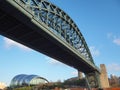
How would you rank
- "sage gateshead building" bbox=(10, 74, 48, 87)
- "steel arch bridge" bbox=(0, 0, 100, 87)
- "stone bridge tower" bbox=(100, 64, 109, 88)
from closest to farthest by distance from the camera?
"steel arch bridge" bbox=(0, 0, 100, 87), "stone bridge tower" bbox=(100, 64, 109, 88), "sage gateshead building" bbox=(10, 74, 48, 87)

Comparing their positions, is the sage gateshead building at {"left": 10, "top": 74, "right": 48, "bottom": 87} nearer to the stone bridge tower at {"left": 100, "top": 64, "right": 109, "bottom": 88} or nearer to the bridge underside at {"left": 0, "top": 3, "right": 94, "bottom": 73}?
the stone bridge tower at {"left": 100, "top": 64, "right": 109, "bottom": 88}

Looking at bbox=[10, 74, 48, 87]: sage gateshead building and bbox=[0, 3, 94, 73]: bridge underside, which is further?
bbox=[10, 74, 48, 87]: sage gateshead building

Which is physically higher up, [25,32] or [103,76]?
[25,32]

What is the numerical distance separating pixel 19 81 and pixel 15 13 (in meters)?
110

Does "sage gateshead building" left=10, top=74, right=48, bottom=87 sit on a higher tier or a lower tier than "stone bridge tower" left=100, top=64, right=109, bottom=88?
higher

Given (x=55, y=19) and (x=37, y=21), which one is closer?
(x=37, y=21)

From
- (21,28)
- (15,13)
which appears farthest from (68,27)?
(15,13)

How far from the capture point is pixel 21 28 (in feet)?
89.9

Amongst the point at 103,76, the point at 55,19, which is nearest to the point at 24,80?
the point at 103,76

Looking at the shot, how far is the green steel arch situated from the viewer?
27648 mm

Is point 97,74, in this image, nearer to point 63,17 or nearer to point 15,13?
point 63,17

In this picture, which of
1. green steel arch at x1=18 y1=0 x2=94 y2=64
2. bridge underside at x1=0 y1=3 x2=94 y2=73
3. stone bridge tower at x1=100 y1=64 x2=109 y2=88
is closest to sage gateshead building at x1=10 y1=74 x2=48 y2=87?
stone bridge tower at x1=100 y1=64 x2=109 y2=88

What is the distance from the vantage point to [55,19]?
1423 inches

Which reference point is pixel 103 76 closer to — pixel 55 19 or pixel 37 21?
pixel 55 19
